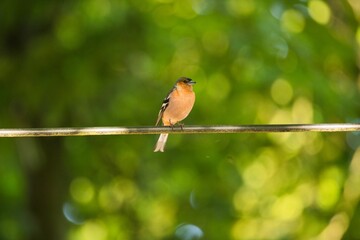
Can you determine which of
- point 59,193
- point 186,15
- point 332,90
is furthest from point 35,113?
point 332,90

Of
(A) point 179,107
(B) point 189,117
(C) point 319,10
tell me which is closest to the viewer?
(A) point 179,107

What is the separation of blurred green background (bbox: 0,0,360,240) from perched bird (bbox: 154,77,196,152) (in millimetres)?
1937

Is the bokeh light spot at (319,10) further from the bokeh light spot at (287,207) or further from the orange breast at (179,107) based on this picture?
the bokeh light spot at (287,207)

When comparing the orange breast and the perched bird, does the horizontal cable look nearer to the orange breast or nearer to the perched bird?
the perched bird

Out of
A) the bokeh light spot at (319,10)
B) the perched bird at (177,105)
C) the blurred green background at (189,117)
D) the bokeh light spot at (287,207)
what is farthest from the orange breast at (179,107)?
the bokeh light spot at (287,207)

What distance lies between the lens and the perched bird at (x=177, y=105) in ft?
25.6

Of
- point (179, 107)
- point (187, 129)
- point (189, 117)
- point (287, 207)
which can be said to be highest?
point (189, 117)

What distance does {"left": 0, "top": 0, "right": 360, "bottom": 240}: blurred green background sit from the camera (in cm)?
997

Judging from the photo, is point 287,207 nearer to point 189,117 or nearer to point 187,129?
point 189,117

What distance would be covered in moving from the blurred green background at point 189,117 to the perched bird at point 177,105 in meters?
1.94

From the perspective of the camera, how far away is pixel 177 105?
7824 millimetres

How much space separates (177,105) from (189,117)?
4166mm

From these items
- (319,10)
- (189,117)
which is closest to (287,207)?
(189,117)

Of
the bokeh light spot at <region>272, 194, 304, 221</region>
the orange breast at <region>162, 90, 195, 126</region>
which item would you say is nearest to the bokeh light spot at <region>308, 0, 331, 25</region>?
the orange breast at <region>162, 90, 195, 126</region>
